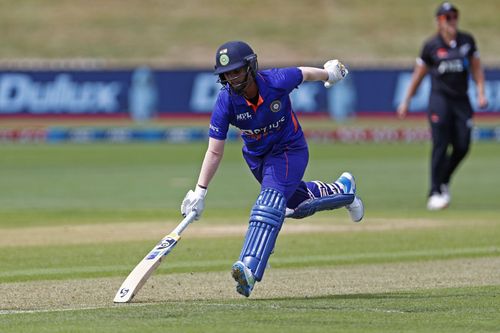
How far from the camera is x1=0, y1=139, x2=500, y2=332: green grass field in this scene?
7840mm

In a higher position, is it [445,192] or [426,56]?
[426,56]

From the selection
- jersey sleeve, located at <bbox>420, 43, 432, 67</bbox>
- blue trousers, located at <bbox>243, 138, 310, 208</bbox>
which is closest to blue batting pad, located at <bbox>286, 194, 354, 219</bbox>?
blue trousers, located at <bbox>243, 138, 310, 208</bbox>

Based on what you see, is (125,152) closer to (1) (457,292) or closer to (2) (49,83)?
(2) (49,83)

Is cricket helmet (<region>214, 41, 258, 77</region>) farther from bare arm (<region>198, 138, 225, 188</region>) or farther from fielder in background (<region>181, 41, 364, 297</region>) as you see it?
bare arm (<region>198, 138, 225, 188</region>)

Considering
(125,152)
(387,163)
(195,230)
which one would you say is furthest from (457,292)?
(125,152)

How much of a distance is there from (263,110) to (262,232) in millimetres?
868

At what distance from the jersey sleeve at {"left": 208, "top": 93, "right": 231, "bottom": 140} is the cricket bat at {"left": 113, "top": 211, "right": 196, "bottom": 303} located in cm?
63

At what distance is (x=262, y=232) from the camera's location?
28.6 feet

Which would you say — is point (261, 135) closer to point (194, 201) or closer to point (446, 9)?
point (194, 201)

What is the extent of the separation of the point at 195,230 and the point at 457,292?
5.28 meters

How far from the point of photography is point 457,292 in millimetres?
9148

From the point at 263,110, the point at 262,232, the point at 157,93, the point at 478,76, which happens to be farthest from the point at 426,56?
the point at 157,93

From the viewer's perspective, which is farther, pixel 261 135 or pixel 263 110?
pixel 261 135

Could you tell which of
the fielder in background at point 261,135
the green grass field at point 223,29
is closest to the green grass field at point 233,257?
the fielder in background at point 261,135
